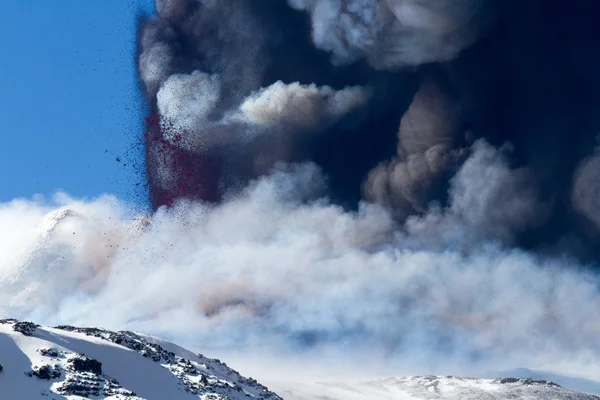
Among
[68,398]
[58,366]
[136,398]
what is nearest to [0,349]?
[58,366]

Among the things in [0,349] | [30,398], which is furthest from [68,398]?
[0,349]

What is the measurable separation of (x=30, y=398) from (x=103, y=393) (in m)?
23.7

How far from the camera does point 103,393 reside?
192625 millimetres

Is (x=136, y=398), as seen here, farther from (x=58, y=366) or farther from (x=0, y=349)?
(x=0, y=349)

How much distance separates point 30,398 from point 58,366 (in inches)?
849

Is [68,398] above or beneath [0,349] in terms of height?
beneath

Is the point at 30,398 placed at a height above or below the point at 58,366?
below

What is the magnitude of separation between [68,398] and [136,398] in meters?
21.2

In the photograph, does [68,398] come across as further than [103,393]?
No

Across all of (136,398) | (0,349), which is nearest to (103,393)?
(136,398)

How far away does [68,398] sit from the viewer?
181m

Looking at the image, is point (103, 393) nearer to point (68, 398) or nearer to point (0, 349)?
point (68, 398)

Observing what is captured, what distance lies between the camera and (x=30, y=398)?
6929 inches

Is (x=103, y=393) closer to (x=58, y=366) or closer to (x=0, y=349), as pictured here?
(x=58, y=366)
